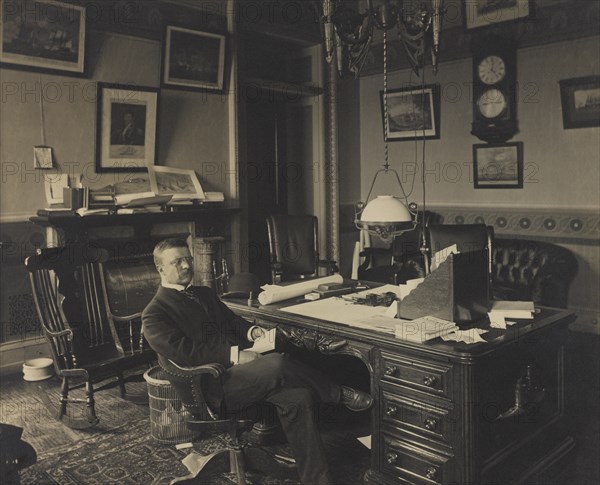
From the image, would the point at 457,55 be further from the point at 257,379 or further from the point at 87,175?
the point at 257,379

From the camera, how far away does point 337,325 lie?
3002 millimetres

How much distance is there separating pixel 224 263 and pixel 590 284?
11.9 feet

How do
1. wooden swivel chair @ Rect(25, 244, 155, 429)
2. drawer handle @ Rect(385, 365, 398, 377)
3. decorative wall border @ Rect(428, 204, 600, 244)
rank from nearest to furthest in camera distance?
drawer handle @ Rect(385, 365, 398, 377) < wooden swivel chair @ Rect(25, 244, 155, 429) < decorative wall border @ Rect(428, 204, 600, 244)

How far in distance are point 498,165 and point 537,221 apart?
744 mm

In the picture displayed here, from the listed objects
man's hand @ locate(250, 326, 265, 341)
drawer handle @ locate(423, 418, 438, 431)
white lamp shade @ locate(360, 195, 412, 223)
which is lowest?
drawer handle @ locate(423, 418, 438, 431)

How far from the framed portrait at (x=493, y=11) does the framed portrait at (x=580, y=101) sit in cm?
83

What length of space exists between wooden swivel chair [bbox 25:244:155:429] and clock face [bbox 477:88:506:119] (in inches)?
167

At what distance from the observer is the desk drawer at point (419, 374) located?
2.62 meters

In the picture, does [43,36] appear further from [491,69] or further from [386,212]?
[491,69]

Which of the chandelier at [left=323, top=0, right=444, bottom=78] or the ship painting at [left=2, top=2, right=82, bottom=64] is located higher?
the ship painting at [left=2, top=2, right=82, bottom=64]

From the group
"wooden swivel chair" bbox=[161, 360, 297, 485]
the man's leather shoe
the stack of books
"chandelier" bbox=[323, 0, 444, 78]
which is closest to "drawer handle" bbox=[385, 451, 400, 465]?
the man's leather shoe

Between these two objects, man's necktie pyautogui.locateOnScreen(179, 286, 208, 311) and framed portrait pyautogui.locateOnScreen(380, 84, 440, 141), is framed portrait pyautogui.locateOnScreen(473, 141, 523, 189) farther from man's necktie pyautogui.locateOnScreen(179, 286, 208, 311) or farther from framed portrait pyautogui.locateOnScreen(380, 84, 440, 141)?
man's necktie pyautogui.locateOnScreen(179, 286, 208, 311)

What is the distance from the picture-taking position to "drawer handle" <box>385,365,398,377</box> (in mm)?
2801

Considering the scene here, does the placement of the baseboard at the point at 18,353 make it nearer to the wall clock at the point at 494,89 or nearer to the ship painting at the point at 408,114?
the ship painting at the point at 408,114
